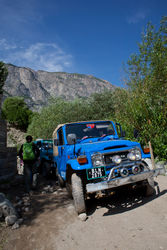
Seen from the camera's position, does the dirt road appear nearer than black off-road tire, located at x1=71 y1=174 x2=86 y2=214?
Yes

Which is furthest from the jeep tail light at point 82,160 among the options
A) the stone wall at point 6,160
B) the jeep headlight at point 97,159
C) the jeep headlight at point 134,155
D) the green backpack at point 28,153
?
the stone wall at point 6,160

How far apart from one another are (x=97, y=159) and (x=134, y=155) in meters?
0.80

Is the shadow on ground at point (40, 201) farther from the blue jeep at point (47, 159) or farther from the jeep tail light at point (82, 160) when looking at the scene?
the jeep tail light at point (82, 160)

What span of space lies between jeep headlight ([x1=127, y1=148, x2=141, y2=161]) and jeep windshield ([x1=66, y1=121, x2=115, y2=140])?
1.17m

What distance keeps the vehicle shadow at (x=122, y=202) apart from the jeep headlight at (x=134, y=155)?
675 mm

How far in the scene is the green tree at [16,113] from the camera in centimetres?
4178

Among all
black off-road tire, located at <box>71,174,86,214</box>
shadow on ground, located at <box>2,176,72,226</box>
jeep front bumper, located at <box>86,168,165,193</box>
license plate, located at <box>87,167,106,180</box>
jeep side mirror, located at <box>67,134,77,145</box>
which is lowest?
shadow on ground, located at <box>2,176,72,226</box>

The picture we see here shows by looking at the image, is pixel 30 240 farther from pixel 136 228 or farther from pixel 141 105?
pixel 141 105

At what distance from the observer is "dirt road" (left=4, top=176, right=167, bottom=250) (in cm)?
263

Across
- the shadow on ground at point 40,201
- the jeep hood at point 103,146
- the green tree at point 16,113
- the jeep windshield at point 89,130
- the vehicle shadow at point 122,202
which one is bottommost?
the shadow on ground at point 40,201

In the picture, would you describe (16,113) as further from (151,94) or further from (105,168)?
(105,168)

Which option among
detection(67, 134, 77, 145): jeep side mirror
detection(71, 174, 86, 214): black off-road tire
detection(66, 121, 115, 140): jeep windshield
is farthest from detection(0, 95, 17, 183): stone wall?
detection(71, 174, 86, 214): black off-road tire

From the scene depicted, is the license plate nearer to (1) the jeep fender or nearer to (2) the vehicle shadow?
(1) the jeep fender

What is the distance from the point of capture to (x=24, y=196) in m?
5.19
